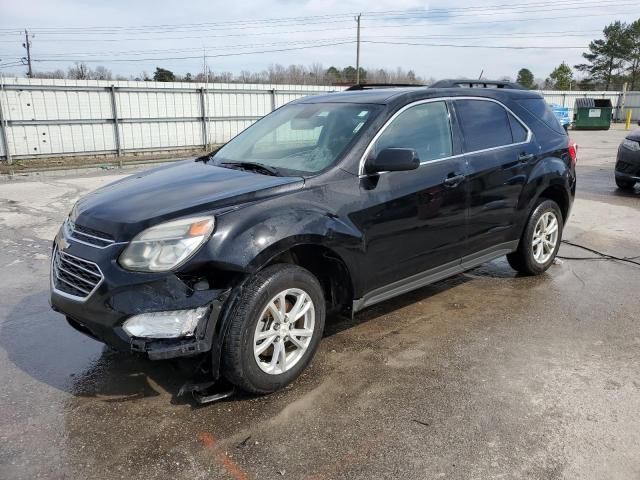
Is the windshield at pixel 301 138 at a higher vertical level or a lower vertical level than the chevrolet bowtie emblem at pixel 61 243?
higher

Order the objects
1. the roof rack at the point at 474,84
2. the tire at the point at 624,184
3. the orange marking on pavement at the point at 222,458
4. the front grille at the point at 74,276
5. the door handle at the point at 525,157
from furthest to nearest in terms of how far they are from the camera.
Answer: the tire at the point at 624,184 < the door handle at the point at 525,157 < the roof rack at the point at 474,84 < the front grille at the point at 74,276 < the orange marking on pavement at the point at 222,458

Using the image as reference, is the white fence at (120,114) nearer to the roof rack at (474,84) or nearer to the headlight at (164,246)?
the roof rack at (474,84)

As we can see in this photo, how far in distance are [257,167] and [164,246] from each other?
1.16m

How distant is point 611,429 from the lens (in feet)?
9.62

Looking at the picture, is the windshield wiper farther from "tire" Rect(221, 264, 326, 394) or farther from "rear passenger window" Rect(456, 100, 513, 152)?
"rear passenger window" Rect(456, 100, 513, 152)

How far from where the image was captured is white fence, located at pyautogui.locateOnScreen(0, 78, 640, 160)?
52.5 feet

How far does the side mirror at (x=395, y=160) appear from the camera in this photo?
3557 mm

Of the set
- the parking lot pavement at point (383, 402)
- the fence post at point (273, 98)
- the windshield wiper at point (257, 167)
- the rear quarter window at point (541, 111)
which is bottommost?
the parking lot pavement at point (383, 402)

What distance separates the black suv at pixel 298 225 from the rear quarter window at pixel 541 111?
0.05 metres

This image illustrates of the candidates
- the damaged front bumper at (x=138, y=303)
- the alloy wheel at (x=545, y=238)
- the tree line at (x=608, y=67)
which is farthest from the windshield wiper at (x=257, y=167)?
the tree line at (x=608, y=67)

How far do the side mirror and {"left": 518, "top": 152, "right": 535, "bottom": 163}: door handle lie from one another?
1.71 meters

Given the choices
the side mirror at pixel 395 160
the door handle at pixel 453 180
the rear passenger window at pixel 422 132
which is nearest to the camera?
the side mirror at pixel 395 160

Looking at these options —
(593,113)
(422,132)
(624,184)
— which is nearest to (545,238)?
(422,132)

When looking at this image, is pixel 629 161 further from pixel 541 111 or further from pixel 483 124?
pixel 483 124
